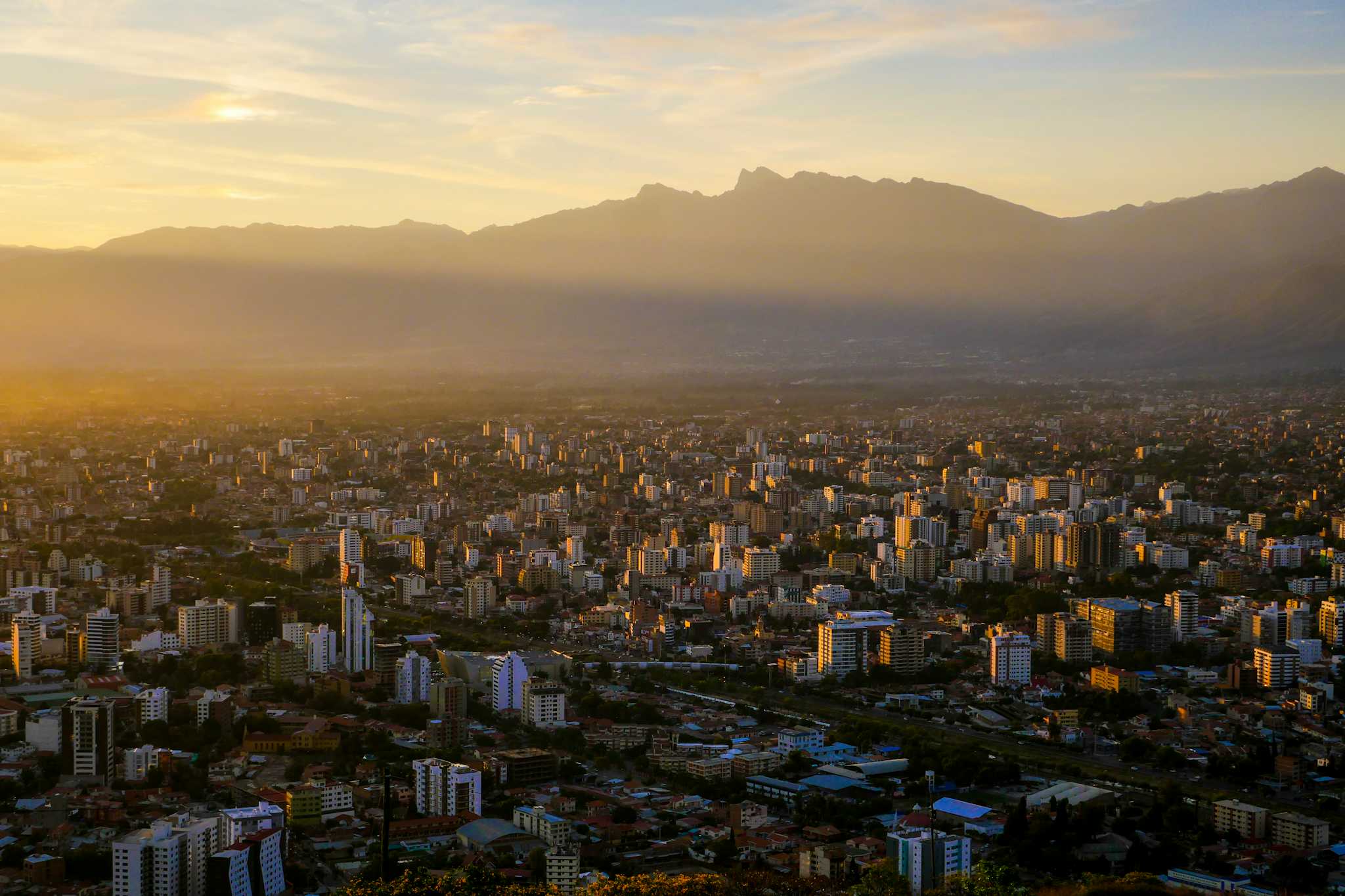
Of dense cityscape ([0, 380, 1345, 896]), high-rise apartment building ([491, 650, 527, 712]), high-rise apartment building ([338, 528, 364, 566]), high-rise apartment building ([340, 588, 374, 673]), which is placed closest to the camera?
dense cityscape ([0, 380, 1345, 896])

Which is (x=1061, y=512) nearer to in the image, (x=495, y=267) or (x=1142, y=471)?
(x=1142, y=471)

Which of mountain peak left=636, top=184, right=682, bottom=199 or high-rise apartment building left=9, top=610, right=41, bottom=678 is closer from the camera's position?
high-rise apartment building left=9, top=610, right=41, bottom=678

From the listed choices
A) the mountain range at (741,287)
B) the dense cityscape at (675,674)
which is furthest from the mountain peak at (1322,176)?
the dense cityscape at (675,674)

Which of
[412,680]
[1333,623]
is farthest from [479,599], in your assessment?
[1333,623]

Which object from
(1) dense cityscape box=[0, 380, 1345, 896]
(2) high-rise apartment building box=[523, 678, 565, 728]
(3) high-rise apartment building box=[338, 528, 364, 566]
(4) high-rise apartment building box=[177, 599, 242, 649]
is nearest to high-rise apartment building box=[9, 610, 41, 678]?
(1) dense cityscape box=[0, 380, 1345, 896]

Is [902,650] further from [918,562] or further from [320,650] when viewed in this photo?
[918,562]

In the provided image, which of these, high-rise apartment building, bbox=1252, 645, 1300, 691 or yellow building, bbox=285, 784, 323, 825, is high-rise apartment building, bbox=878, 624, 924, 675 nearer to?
high-rise apartment building, bbox=1252, 645, 1300, 691
